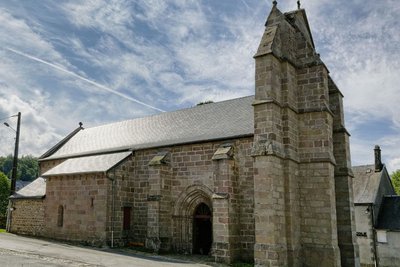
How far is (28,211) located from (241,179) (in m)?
14.2

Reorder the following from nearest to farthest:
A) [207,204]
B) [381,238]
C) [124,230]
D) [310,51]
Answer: [310,51] → [207,204] → [124,230] → [381,238]

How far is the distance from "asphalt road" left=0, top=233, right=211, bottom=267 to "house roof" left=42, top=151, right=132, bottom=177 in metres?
4.41

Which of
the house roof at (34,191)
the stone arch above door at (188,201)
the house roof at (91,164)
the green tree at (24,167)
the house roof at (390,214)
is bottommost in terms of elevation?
the house roof at (390,214)

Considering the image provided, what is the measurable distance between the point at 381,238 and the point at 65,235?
22.3 meters

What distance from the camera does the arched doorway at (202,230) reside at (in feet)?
58.9

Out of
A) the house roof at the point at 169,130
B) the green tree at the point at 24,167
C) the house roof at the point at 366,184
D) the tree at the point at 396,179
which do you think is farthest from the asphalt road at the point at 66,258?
the green tree at the point at 24,167

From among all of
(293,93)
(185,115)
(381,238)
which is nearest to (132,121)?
(185,115)

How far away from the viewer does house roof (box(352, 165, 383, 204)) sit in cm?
2925

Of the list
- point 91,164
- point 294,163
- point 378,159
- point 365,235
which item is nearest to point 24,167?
point 91,164

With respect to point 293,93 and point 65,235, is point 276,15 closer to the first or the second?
point 293,93

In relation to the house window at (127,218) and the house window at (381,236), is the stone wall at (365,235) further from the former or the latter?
the house window at (127,218)

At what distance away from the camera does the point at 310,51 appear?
52.6ft

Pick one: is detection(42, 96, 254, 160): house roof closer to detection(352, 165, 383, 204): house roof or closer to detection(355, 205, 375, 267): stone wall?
detection(352, 165, 383, 204): house roof

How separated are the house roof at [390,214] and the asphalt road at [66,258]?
1981 centimetres
